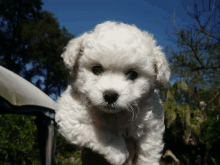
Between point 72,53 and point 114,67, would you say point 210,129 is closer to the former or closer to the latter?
point 114,67

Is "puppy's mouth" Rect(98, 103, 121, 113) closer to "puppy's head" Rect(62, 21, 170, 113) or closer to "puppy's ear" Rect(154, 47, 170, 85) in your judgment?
"puppy's head" Rect(62, 21, 170, 113)

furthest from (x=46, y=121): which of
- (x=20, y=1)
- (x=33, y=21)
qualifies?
(x=33, y=21)

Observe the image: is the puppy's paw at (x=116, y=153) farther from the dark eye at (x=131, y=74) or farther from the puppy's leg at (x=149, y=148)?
the dark eye at (x=131, y=74)

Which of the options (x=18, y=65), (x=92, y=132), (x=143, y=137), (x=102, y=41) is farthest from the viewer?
(x=18, y=65)

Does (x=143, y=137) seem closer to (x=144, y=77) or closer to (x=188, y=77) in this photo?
(x=144, y=77)

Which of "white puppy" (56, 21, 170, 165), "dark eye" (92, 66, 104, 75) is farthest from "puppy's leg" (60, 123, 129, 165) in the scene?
"dark eye" (92, 66, 104, 75)

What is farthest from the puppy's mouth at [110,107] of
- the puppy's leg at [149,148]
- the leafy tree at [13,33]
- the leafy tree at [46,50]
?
the leafy tree at [13,33]
